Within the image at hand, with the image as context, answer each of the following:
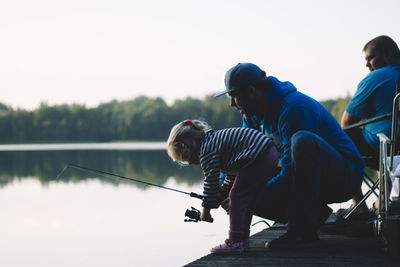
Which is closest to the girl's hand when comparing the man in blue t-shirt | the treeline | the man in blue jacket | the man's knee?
the man in blue jacket

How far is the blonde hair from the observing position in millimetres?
2512

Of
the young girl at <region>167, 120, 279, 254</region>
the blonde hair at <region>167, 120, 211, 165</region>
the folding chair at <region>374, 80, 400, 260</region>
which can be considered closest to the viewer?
the folding chair at <region>374, 80, 400, 260</region>

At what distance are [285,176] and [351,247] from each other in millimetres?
437

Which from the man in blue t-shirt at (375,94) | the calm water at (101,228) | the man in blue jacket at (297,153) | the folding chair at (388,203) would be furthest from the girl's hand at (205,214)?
the calm water at (101,228)

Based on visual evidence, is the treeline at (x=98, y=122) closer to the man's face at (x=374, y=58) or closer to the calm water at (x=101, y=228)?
the calm water at (x=101, y=228)

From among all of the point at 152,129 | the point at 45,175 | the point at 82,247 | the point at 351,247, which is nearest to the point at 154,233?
the point at 82,247

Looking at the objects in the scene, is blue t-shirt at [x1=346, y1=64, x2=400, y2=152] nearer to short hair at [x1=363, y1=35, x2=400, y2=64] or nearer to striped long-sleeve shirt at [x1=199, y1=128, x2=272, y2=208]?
short hair at [x1=363, y1=35, x2=400, y2=64]

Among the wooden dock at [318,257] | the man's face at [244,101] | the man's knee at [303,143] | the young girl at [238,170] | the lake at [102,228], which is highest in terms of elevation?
the man's face at [244,101]

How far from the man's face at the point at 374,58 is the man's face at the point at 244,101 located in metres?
1.26

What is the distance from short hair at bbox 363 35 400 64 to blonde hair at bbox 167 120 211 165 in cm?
144

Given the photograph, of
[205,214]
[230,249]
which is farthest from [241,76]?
[230,249]

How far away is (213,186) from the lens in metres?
2.39

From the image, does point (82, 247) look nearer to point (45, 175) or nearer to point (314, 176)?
point (314, 176)

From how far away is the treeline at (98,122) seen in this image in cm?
7100
